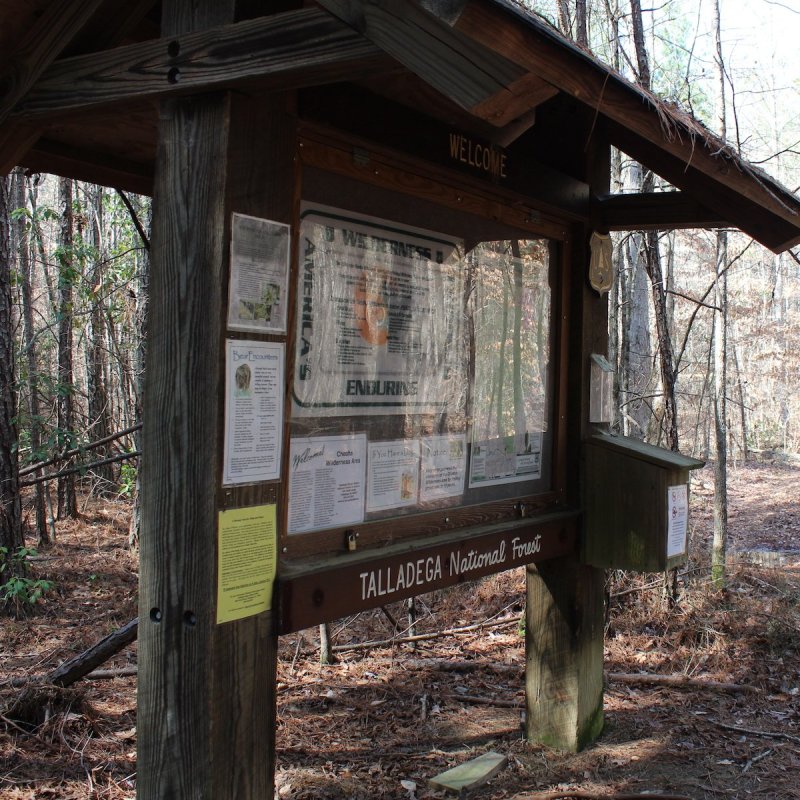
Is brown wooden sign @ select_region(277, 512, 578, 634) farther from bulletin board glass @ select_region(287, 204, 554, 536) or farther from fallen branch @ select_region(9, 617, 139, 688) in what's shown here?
fallen branch @ select_region(9, 617, 139, 688)

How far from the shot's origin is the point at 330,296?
2783mm

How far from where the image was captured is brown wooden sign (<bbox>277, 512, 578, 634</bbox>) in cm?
250

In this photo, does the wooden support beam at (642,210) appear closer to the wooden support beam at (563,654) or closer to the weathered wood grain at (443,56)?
the wooden support beam at (563,654)

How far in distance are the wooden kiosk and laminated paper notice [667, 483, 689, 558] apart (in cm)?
3

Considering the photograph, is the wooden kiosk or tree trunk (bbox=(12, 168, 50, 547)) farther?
tree trunk (bbox=(12, 168, 50, 547))

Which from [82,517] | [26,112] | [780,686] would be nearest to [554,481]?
[780,686]

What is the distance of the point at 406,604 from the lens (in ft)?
20.4

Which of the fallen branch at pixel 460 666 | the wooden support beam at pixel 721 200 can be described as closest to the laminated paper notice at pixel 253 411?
the wooden support beam at pixel 721 200

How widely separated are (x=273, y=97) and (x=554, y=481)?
2416 millimetres

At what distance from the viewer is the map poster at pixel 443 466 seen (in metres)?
3.23

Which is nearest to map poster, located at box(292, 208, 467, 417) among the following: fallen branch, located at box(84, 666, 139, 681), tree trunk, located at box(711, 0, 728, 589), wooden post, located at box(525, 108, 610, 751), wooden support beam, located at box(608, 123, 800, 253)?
wooden post, located at box(525, 108, 610, 751)

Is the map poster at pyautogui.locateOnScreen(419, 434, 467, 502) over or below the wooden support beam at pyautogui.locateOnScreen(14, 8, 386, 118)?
below

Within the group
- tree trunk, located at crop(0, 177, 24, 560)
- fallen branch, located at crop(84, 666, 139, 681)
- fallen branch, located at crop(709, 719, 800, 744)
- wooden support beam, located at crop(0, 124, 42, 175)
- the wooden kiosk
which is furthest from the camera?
tree trunk, located at crop(0, 177, 24, 560)

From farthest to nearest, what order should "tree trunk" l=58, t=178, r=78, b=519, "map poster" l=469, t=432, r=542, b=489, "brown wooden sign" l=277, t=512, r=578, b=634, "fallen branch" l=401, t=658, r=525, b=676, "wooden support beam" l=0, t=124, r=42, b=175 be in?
"tree trunk" l=58, t=178, r=78, b=519 → "fallen branch" l=401, t=658, r=525, b=676 → "map poster" l=469, t=432, r=542, b=489 → "wooden support beam" l=0, t=124, r=42, b=175 → "brown wooden sign" l=277, t=512, r=578, b=634
